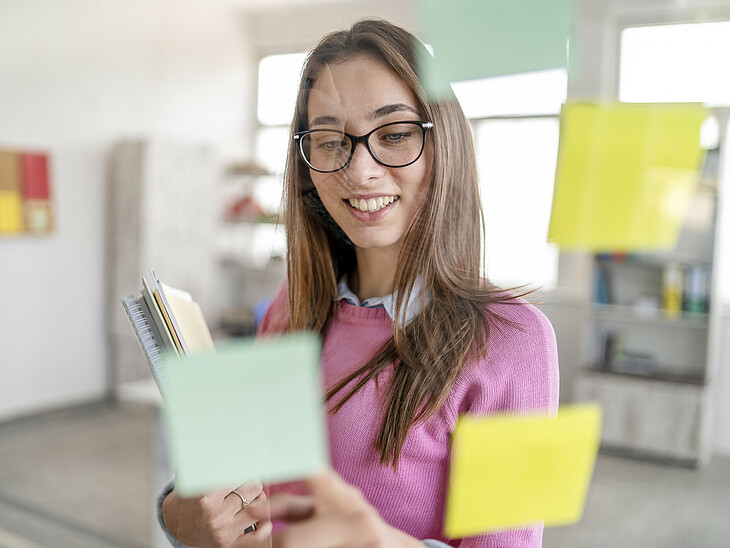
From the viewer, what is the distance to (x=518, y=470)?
0.80 ft

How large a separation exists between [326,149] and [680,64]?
20cm

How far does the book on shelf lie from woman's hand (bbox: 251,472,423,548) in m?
0.07

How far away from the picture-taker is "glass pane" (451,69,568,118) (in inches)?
10.5

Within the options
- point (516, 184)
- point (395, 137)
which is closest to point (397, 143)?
point (395, 137)

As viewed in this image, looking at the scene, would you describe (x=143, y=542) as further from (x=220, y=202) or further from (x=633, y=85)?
(x=633, y=85)

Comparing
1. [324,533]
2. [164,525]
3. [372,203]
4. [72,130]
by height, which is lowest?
[164,525]

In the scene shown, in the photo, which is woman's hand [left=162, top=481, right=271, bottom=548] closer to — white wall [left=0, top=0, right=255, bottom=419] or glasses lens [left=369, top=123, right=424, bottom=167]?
glasses lens [left=369, top=123, right=424, bottom=167]

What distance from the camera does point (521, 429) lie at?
25cm

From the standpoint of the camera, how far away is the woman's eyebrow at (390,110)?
268mm

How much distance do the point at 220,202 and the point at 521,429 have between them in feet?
5.20

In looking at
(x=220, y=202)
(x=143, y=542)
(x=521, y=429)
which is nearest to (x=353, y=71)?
(x=521, y=429)

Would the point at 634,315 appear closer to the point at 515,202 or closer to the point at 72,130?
the point at 515,202

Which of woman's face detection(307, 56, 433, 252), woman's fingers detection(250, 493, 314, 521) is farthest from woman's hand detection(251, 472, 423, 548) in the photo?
woman's face detection(307, 56, 433, 252)

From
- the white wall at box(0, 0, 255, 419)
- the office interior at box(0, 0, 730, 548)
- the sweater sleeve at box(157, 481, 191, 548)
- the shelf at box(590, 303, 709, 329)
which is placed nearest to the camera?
the sweater sleeve at box(157, 481, 191, 548)
